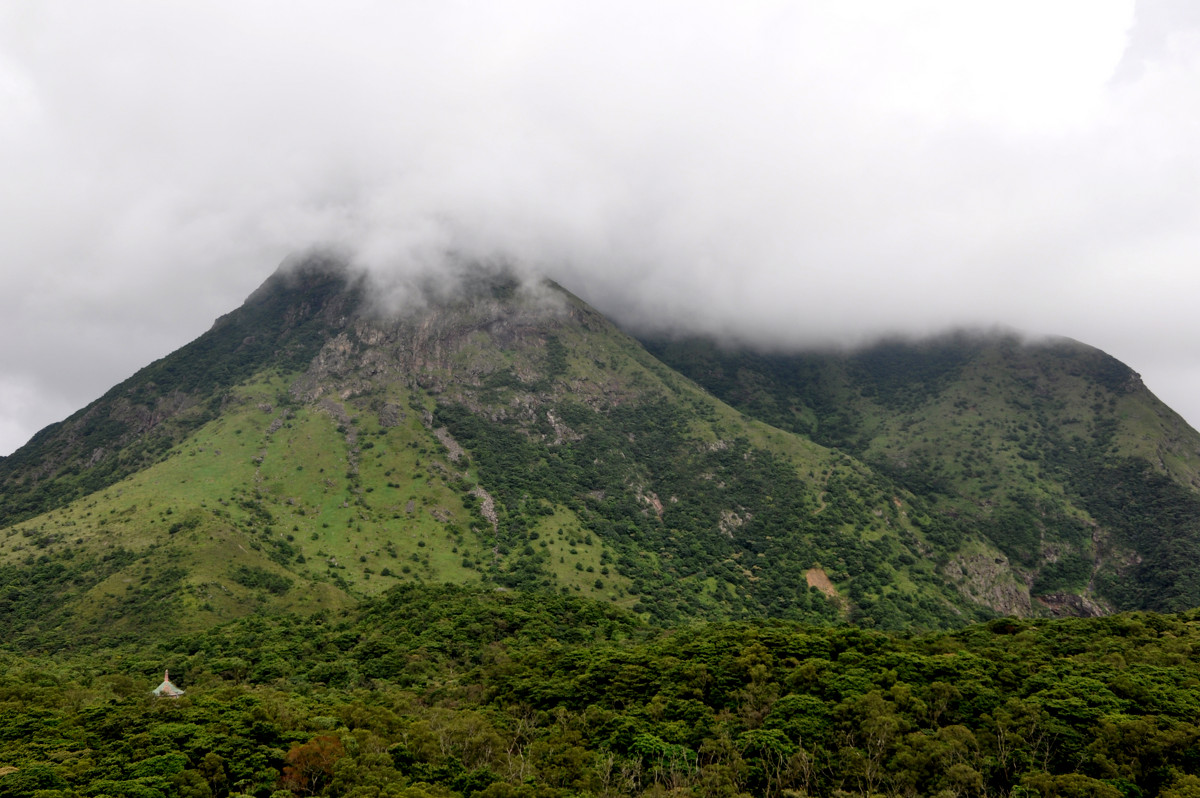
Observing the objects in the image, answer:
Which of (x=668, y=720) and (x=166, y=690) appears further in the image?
(x=166, y=690)

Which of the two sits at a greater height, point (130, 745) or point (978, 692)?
point (978, 692)

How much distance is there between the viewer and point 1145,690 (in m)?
65.9

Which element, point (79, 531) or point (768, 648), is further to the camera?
point (79, 531)

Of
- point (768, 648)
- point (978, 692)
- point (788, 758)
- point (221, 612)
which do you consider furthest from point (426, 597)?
point (978, 692)

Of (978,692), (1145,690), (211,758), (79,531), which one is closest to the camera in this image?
(211,758)

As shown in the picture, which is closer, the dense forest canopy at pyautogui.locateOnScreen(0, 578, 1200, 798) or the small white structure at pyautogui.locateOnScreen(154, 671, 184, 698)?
the dense forest canopy at pyautogui.locateOnScreen(0, 578, 1200, 798)

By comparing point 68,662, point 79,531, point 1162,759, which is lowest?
point 68,662

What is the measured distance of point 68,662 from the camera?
112 m

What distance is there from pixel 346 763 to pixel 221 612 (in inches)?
3870

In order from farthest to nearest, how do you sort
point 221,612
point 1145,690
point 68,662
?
point 221,612, point 68,662, point 1145,690

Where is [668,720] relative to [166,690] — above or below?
above

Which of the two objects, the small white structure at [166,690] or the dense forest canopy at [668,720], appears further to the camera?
the small white structure at [166,690]

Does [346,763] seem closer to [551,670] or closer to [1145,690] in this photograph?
[551,670]

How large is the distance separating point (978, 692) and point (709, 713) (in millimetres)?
30815
